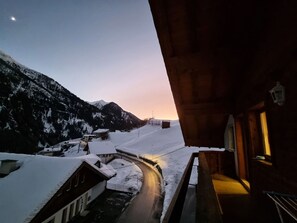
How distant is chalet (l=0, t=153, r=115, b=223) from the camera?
783cm

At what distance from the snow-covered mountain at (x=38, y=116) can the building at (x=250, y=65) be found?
49907 mm

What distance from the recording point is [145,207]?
12797mm

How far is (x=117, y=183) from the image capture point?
19047 millimetres

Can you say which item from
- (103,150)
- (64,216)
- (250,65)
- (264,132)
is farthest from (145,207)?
(103,150)

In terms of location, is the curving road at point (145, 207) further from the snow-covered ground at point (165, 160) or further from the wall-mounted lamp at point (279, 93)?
the wall-mounted lamp at point (279, 93)

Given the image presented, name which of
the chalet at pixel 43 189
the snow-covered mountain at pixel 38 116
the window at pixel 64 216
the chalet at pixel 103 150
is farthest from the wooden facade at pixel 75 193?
the snow-covered mountain at pixel 38 116

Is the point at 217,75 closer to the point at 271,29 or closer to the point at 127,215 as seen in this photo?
the point at 271,29

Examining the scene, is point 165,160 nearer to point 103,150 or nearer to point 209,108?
point 103,150

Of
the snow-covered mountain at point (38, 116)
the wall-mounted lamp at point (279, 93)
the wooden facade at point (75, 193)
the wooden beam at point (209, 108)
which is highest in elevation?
the snow-covered mountain at point (38, 116)

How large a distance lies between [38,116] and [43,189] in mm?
82541

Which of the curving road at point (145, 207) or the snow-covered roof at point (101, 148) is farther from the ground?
the snow-covered roof at point (101, 148)

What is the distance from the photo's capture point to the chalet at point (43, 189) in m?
7.83

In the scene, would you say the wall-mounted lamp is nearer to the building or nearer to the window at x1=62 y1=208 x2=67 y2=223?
the building

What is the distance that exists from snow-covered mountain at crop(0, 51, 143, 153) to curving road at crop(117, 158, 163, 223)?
40.5 meters
